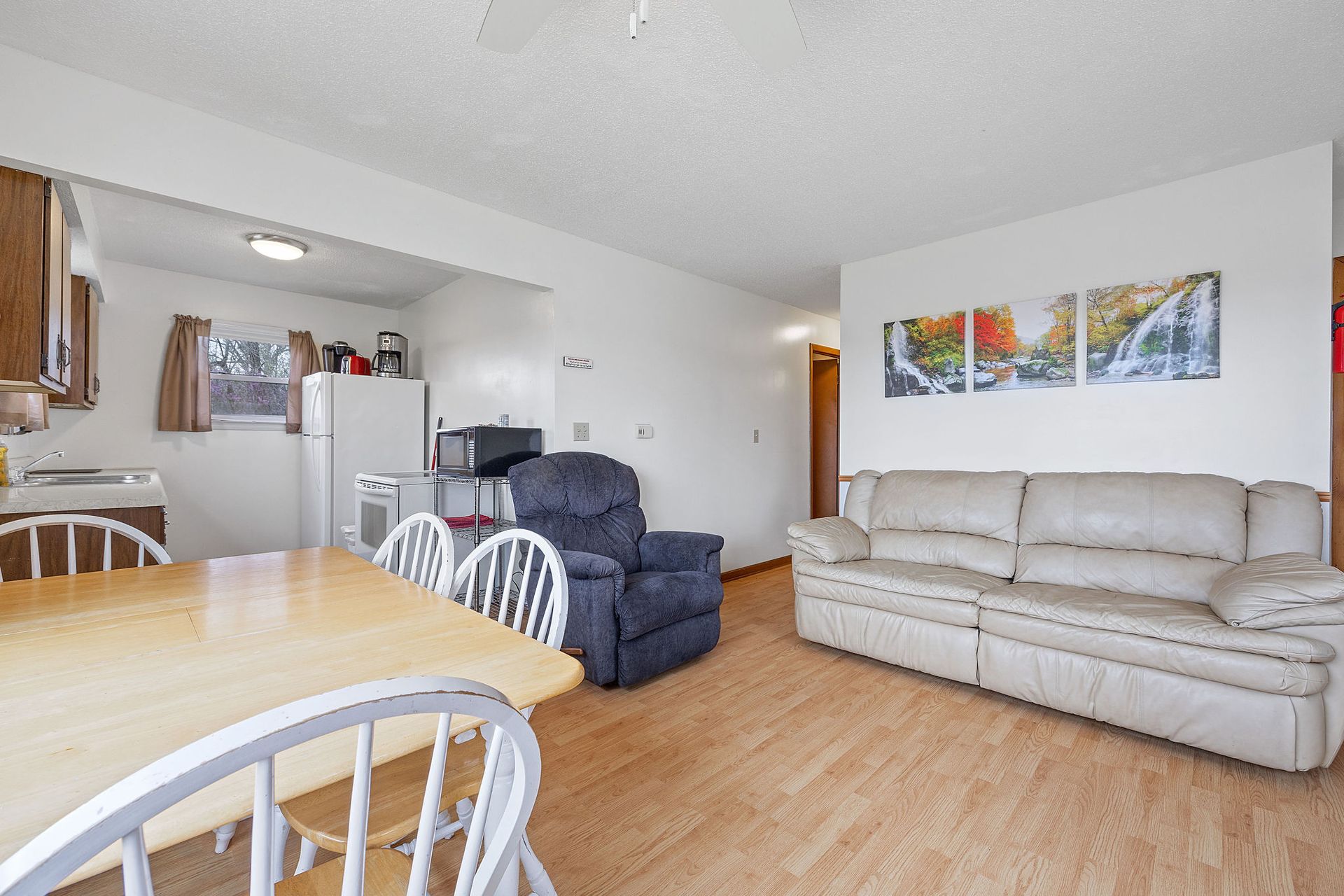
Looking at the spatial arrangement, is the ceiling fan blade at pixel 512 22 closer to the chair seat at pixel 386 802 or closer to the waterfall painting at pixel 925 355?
the chair seat at pixel 386 802

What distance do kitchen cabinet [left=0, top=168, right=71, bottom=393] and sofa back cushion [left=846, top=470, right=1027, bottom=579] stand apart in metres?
3.69

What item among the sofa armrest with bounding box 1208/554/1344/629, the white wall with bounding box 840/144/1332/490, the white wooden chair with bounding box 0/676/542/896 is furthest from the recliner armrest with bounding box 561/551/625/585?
the sofa armrest with bounding box 1208/554/1344/629

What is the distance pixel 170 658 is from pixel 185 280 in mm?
4701

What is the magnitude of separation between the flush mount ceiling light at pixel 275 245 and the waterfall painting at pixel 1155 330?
4764 mm

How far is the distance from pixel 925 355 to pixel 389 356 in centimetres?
420

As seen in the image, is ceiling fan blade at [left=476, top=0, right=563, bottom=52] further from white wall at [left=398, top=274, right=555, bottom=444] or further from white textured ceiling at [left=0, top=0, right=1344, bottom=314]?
white wall at [left=398, top=274, right=555, bottom=444]

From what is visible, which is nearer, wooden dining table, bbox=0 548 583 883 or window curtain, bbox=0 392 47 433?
wooden dining table, bbox=0 548 583 883

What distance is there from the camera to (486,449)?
10.7ft

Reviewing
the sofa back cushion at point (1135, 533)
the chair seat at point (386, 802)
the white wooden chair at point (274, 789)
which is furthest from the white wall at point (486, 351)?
the white wooden chair at point (274, 789)

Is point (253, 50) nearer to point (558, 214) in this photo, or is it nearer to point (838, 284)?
point (558, 214)

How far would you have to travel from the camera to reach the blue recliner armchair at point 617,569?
2580 millimetres

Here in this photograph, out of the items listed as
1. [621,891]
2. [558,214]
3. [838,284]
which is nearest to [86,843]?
[621,891]

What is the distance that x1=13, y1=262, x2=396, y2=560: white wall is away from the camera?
13.2 ft

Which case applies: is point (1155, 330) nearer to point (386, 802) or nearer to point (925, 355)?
point (925, 355)
